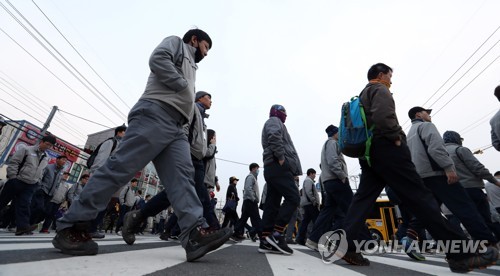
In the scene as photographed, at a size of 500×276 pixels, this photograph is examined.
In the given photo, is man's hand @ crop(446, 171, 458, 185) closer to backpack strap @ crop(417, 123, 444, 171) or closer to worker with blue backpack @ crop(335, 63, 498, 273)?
backpack strap @ crop(417, 123, 444, 171)

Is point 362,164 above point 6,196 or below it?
above

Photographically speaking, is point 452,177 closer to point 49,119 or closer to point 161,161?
point 161,161

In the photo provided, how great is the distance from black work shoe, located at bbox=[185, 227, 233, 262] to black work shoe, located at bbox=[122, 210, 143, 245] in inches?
63.1

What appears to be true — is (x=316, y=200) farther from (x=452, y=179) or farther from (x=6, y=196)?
(x=6, y=196)

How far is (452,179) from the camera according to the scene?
3029 millimetres

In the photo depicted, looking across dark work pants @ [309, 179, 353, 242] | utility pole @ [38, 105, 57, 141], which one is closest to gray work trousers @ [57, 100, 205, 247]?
dark work pants @ [309, 179, 353, 242]

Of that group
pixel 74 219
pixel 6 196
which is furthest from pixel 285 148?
pixel 6 196

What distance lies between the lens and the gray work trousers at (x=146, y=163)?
1.84m

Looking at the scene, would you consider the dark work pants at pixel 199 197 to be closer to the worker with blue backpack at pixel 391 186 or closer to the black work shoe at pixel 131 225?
the black work shoe at pixel 131 225

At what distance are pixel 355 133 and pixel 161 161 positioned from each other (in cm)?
181

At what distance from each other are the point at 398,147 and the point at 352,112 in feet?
1.77

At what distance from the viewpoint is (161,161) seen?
7.00 feet

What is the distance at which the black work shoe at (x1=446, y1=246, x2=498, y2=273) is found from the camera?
204 cm

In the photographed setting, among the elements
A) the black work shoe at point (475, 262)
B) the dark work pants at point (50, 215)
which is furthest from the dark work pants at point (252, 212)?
the dark work pants at point (50, 215)
